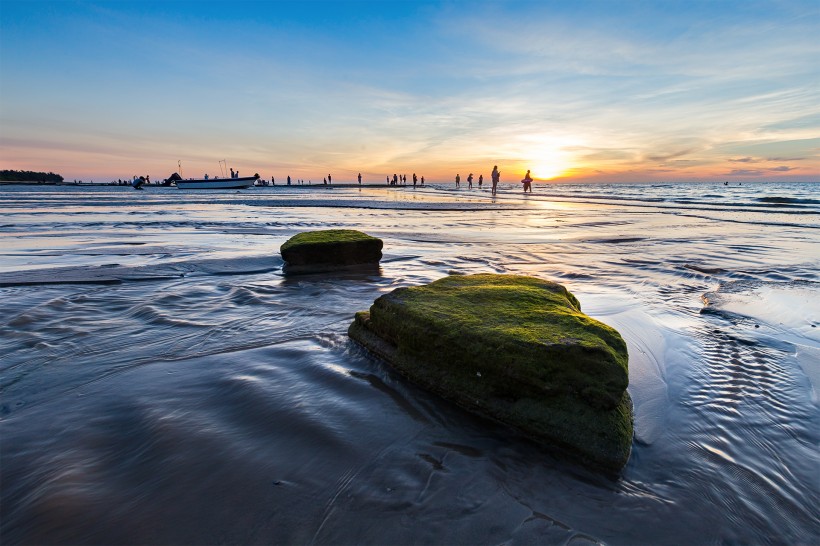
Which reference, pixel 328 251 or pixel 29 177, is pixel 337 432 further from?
pixel 29 177

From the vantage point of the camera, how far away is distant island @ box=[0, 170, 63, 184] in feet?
301

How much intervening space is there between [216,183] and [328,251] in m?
59.3

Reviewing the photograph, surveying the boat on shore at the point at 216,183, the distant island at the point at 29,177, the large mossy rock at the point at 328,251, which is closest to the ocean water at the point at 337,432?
the large mossy rock at the point at 328,251

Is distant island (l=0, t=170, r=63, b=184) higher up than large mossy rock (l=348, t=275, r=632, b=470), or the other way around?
distant island (l=0, t=170, r=63, b=184)

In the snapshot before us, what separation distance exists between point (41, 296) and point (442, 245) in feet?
25.4

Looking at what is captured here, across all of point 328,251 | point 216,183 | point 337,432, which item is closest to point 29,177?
point 216,183

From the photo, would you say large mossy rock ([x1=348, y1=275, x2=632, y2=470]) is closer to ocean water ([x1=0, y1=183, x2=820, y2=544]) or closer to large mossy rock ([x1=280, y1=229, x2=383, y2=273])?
ocean water ([x1=0, y1=183, x2=820, y2=544])

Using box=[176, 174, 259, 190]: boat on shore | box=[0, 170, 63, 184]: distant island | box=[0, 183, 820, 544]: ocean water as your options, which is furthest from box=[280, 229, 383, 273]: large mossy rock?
box=[0, 170, 63, 184]: distant island

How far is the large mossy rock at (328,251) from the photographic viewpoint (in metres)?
7.84

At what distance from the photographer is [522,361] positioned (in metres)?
2.89

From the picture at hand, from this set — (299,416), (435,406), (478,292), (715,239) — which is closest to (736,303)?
(478,292)

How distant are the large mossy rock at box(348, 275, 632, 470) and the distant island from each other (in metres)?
115

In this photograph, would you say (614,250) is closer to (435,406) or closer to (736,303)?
(736,303)

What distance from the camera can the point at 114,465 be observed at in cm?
239
